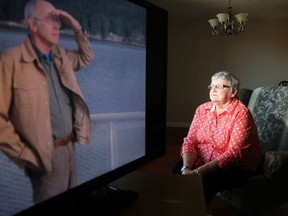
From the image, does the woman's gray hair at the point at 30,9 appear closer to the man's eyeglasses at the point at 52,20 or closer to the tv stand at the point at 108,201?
the man's eyeglasses at the point at 52,20

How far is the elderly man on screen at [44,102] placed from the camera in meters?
0.56

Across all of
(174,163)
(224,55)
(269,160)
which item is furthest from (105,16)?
(224,55)

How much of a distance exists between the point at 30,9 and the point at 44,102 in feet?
0.61

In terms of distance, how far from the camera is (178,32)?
4859 mm

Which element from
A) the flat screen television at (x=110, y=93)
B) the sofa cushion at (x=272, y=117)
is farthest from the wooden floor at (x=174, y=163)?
the flat screen television at (x=110, y=93)

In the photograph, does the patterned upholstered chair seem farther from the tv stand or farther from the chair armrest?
the tv stand

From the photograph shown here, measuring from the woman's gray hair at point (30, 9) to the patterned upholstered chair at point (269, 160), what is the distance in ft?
4.72

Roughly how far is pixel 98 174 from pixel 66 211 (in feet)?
0.42

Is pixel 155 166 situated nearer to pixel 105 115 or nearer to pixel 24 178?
pixel 105 115

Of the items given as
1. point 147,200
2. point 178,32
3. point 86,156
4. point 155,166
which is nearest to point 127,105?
point 86,156

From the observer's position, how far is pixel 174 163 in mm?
3182

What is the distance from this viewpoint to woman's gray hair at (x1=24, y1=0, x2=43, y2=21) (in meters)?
0.58

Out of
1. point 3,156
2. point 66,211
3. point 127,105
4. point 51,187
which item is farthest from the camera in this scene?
point 127,105

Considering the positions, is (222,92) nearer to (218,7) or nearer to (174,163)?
(174,163)
